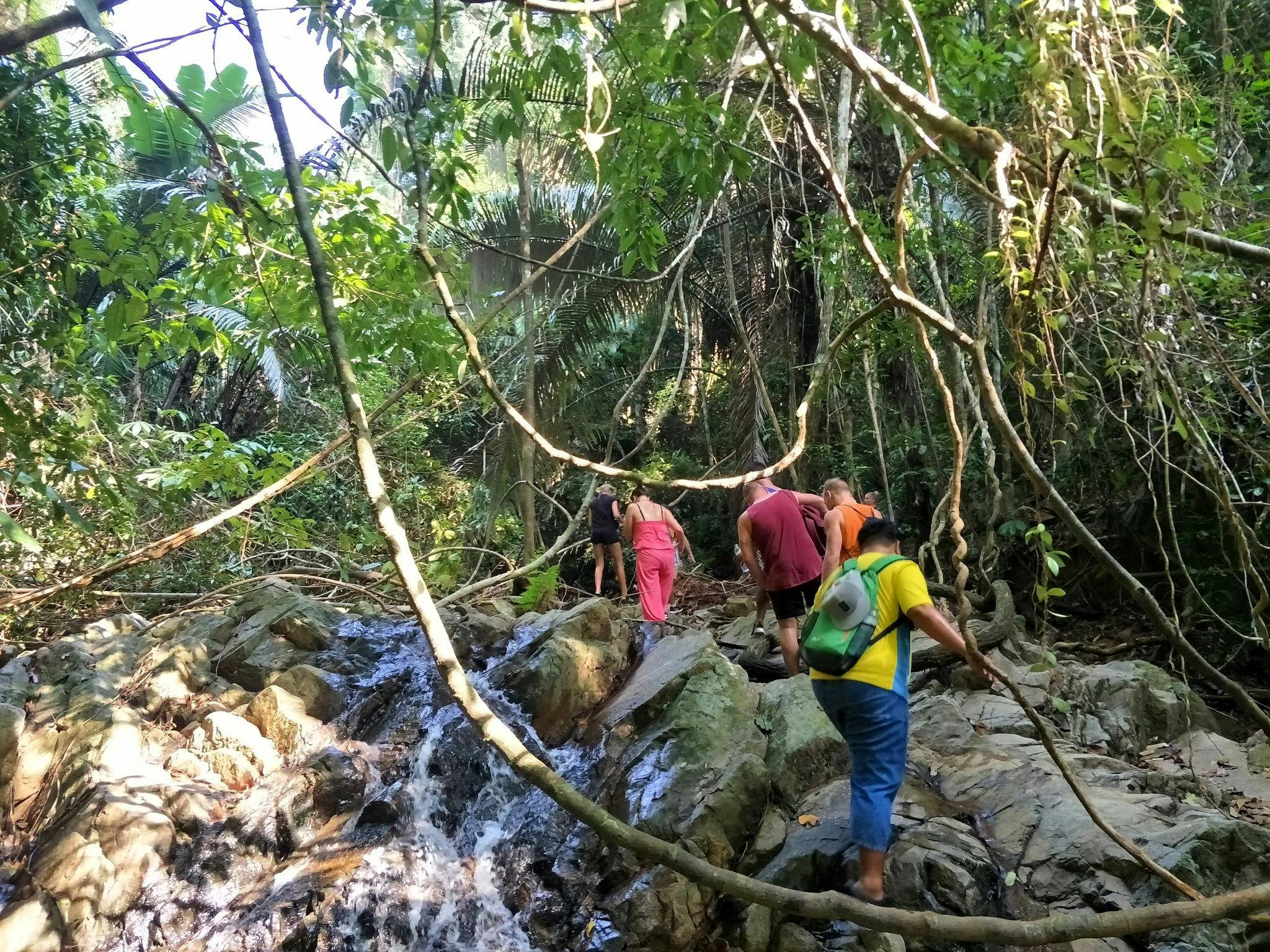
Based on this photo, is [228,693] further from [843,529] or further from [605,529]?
[843,529]

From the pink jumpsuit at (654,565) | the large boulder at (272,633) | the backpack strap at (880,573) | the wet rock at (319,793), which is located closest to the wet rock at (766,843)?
the backpack strap at (880,573)

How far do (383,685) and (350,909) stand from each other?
2.21m

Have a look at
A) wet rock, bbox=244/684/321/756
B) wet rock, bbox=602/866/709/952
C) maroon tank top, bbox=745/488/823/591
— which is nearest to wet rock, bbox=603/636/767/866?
wet rock, bbox=602/866/709/952

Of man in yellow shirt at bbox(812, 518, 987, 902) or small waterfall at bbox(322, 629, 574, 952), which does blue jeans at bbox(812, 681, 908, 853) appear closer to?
man in yellow shirt at bbox(812, 518, 987, 902)

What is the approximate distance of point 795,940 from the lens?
3889mm

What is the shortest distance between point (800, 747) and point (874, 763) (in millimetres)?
1491

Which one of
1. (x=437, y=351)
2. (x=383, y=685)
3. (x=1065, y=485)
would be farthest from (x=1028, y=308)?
(x=1065, y=485)

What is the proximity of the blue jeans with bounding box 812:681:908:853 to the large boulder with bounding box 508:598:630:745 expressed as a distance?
119 inches

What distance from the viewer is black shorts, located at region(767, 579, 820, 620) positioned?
568 centimetres

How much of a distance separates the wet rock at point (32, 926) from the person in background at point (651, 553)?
4.38 metres

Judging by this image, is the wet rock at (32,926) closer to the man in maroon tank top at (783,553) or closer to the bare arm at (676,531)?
the man in maroon tank top at (783,553)

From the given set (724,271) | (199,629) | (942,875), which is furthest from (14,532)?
(724,271)

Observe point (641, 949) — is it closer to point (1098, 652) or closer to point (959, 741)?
point (959, 741)

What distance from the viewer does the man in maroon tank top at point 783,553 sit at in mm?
5641
